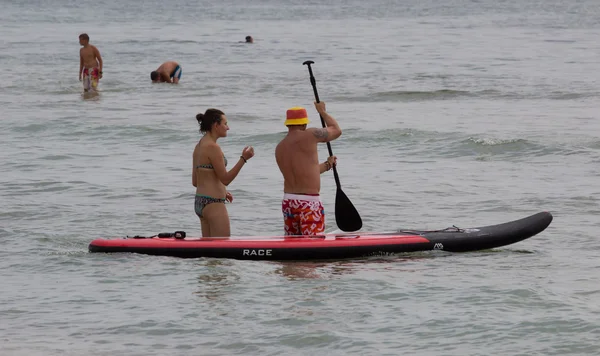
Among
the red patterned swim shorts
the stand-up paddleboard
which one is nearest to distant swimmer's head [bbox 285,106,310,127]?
the red patterned swim shorts

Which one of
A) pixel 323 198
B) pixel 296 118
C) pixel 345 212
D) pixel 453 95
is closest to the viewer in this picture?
pixel 296 118

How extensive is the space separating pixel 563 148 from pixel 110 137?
25.6 ft

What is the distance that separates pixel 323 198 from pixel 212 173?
4510mm

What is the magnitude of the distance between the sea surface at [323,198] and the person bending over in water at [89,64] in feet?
1.62

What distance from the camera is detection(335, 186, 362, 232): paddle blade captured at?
400 inches

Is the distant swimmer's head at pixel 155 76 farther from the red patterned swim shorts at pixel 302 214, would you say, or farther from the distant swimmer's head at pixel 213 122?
the distant swimmer's head at pixel 213 122

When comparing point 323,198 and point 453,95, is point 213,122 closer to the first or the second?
point 323,198

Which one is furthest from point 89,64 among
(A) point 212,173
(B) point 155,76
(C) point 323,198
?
(A) point 212,173

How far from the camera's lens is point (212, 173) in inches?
357

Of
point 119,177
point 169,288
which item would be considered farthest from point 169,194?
point 169,288

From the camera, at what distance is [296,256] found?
9266 mm

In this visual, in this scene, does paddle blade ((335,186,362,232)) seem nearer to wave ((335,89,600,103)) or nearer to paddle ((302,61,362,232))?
paddle ((302,61,362,232))

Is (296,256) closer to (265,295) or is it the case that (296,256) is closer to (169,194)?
(265,295)

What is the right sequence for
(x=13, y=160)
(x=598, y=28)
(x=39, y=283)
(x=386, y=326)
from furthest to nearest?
1. (x=598, y=28)
2. (x=13, y=160)
3. (x=39, y=283)
4. (x=386, y=326)
